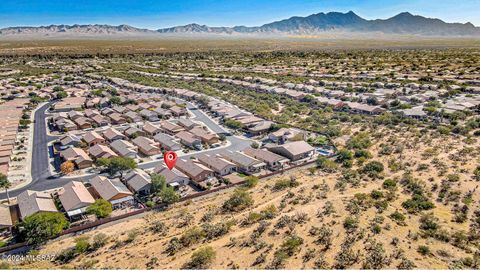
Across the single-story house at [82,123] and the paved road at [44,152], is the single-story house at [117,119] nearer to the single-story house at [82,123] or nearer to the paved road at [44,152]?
the single-story house at [82,123]

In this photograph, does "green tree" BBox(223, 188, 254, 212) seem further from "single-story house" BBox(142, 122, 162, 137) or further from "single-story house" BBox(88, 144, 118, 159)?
"single-story house" BBox(142, 122, 162, 137)

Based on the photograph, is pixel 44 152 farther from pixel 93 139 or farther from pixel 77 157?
pixel 77 157

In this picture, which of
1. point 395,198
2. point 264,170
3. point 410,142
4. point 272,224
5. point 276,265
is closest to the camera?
point 276,265

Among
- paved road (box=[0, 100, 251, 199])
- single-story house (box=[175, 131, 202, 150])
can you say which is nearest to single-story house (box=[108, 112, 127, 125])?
paved road (box=[0, 100, 251, 199])

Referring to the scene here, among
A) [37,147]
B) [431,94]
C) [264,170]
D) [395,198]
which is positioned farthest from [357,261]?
[431,94]

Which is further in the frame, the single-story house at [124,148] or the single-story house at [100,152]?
the single-story house at [124,148]

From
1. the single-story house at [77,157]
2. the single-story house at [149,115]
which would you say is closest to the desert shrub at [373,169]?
the single-story house at [77,157]

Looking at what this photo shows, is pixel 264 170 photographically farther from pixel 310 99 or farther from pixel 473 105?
pixel 473 105
